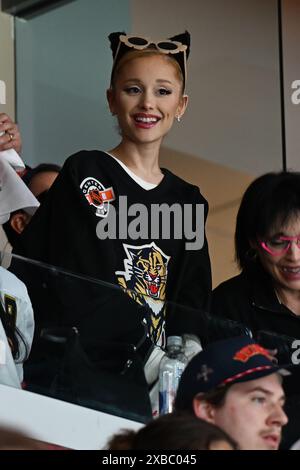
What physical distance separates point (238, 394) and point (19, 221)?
145 cm

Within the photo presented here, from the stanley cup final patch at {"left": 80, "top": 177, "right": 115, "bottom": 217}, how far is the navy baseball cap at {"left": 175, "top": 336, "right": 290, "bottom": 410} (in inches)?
34.3

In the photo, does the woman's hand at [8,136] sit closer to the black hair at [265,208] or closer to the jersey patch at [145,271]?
the jersey patch at [145,271]

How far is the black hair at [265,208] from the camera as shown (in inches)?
113

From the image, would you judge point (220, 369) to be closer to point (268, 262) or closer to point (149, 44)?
point (268, 262)

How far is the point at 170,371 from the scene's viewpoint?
2.23 metres

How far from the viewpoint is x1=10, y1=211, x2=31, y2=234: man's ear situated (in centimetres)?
320

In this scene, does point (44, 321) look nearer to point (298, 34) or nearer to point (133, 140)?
point (133, 140)

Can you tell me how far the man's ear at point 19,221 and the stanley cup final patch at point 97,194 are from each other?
40 centimetres

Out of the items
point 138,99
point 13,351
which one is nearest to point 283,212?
point 138,99

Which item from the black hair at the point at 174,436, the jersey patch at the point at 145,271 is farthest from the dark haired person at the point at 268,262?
the black hair at the point at 174,436

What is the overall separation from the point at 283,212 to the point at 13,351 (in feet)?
3.03

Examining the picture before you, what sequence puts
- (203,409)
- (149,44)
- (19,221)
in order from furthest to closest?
(19,221) → (149,44) → (203,409)

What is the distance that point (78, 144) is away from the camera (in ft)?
16.0

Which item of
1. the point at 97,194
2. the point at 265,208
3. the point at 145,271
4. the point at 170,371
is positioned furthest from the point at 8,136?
the point at 170,371
